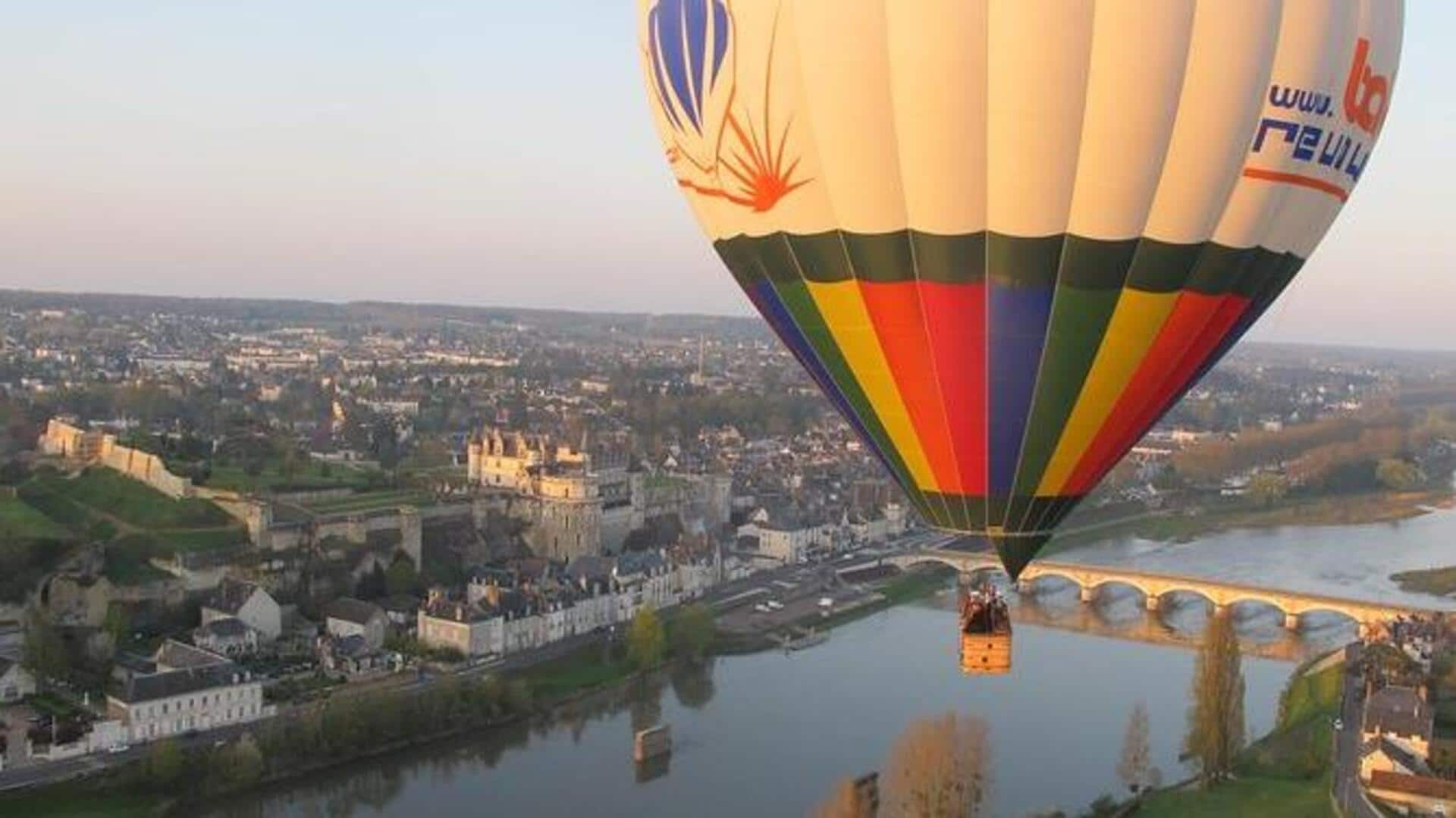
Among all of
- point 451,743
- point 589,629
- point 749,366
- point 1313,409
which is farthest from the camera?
point 749,366

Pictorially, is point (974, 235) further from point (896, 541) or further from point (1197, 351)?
point (896, 541)

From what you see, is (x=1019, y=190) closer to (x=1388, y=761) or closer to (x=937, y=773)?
(x=937, y=773)

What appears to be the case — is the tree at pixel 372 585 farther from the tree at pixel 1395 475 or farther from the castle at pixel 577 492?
the tree at pixel 1395 475

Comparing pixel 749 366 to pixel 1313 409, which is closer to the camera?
pixel 1313 409

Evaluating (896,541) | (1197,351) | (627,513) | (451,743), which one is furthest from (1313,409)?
(1197,351)

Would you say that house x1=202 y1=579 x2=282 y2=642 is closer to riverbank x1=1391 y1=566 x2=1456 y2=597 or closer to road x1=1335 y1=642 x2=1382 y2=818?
road x1=1335 y1=642 x2=1382 y2=818

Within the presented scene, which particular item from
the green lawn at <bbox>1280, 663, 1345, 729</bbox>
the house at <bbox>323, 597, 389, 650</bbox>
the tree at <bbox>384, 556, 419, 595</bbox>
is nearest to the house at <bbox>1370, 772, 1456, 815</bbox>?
the green lawn at <bbox>1280, 663, 1345, 729</bbox>

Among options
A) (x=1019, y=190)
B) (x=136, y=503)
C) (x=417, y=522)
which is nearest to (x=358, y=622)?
(x=417, y=522)
